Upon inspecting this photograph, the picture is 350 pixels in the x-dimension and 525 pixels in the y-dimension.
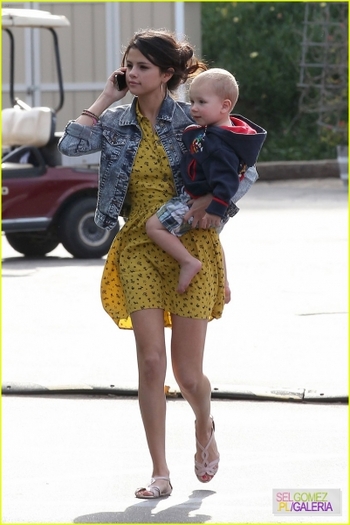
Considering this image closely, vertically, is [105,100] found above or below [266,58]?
above

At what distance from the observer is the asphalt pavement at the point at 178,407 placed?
4625 mm

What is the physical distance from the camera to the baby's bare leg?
4.54 metres

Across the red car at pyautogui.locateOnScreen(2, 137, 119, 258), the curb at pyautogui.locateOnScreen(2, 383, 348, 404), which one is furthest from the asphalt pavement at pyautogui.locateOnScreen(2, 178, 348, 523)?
the red car at pyautogui.locateOnScreen(2, 137, 119, 258)

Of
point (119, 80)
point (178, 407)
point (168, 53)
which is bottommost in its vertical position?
point (178, 407)

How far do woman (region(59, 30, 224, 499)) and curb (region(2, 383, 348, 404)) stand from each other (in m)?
1.58

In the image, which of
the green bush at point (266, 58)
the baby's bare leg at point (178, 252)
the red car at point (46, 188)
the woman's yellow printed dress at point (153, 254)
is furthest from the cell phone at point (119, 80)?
the green bush at point (266, 58)

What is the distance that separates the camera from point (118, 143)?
464cm

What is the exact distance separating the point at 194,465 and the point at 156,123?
1341mm

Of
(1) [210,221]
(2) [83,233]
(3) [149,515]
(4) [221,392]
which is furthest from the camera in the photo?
(2) [83,233]

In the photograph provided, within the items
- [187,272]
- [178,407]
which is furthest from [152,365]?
[178,407]

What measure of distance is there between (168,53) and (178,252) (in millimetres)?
732

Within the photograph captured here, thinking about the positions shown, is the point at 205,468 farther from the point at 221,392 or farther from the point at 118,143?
the point at 221,392

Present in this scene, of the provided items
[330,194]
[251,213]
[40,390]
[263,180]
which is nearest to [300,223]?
[251,213]

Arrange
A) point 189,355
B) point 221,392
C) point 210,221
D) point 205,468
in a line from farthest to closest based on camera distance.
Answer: point 221,392
point 205,468
point 189,355
point 210,221
